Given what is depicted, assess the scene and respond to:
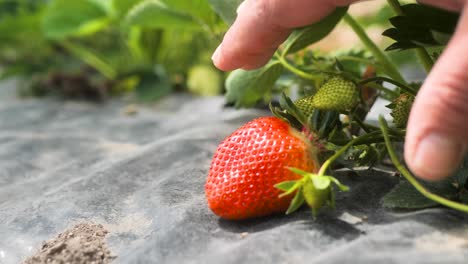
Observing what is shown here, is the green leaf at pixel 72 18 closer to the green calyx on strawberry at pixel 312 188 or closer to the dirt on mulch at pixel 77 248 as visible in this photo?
the dirt on mulch at pixel 77 248

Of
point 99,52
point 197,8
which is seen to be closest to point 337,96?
point 197,8

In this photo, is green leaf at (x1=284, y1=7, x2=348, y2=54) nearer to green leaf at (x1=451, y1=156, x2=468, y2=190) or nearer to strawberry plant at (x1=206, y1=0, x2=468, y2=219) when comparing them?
strawberry plant at (x1=206, y1=0, x2=468, y2=219)

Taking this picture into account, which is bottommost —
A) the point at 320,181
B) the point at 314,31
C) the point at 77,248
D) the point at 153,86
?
the point at 153,86

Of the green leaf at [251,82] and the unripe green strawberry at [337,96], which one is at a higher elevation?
the unripe green strawberry at [337,96]

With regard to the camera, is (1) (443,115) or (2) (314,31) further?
(2) (314,31)

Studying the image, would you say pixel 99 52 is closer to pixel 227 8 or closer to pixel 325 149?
pixel 227 8

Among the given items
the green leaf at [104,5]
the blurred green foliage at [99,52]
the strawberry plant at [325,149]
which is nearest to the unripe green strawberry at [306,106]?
the strawberry plant at [325,149]
